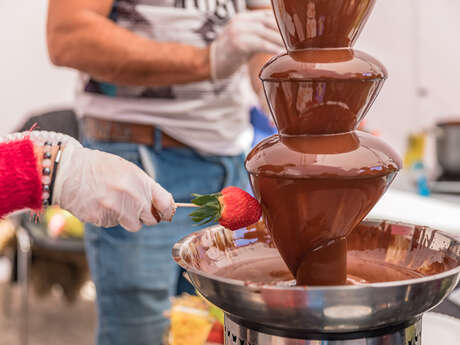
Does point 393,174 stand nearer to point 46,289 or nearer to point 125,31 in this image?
point 125,31

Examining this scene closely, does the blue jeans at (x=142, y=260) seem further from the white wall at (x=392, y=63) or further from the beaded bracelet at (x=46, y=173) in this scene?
the white wall at (x=392, y=63)

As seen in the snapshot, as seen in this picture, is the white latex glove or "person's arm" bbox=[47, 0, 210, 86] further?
"person's arm" bbox=[47, 0, 210, 86]

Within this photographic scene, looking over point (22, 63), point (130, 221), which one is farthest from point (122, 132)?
point (22, 63)

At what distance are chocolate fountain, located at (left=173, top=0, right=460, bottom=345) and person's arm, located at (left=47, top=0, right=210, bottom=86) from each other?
0.65m

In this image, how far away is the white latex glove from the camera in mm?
725

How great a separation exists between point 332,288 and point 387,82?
13.6 ft

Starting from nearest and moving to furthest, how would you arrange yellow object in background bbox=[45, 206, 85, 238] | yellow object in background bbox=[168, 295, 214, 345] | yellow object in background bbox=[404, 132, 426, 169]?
1. yellow object in background bbox=[168, 295, 214, 345]
2. yellow object in background bbox=[404, 132, 426, 169]
3. yellow object in background bbox=[45, 206, 85, 238]

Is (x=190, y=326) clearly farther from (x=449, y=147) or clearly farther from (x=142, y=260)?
(x=449, y=147)

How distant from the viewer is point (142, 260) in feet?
4.71

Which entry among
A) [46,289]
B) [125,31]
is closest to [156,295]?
[125,31]

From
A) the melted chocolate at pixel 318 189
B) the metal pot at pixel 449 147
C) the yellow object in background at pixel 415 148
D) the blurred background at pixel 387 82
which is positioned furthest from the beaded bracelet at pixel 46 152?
the blurred background at pixel 387 82

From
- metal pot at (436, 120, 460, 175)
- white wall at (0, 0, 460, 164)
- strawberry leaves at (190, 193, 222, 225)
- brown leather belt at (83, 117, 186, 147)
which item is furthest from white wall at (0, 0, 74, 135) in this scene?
strawberry leaves at (190, 193, 222, 225)

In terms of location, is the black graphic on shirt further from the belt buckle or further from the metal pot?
the metal pot

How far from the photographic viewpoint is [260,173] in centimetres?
66
